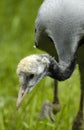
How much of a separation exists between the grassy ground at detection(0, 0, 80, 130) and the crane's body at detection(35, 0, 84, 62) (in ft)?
3.36

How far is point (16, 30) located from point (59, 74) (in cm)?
382

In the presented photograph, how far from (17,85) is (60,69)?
231 cm

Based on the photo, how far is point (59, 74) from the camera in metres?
4.18

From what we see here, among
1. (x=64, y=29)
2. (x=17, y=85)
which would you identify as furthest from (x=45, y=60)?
(x=17, y=85)

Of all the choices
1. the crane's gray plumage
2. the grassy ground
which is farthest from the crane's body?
the grassy ground

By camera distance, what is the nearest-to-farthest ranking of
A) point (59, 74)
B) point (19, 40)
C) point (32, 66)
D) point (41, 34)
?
point (32, 66) < point (59, 74) < point (41, 34) < point (19, 40)

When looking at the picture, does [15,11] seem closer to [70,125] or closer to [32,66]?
[70,125]

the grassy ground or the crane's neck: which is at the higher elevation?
the crane's neck

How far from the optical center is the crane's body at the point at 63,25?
432 cm

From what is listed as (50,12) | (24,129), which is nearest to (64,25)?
(50,12)

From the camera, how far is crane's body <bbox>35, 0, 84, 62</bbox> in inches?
170

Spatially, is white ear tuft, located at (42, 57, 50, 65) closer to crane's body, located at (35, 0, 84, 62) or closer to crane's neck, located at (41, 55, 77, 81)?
crane's neck, located at (41, 55, 77, 81)

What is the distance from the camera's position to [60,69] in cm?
420

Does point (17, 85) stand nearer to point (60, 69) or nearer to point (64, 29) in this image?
point (64, 29)
